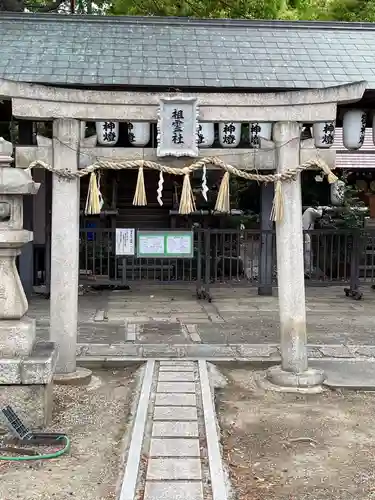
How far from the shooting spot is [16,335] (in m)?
5.44

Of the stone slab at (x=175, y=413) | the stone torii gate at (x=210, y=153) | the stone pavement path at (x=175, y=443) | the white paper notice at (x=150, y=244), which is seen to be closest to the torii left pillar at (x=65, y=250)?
the stone torii gate at (x=210, y=153)

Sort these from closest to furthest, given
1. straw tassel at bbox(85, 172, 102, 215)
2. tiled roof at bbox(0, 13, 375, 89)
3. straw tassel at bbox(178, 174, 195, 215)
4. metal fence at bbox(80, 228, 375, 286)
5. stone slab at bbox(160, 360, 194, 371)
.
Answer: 1. straw tassel at bbox(178, 174, 195, 215)
2. straw tassel at bbox(85, 172, 102, 215)
3. stone slab at bbox(160, 360, 194, 371)
4. tiled roof at bbox(0, 13, 375, 89)
5. metal fence at bbox(80, 228, 375, 286)

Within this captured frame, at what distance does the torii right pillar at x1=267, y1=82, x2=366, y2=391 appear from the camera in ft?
21.9

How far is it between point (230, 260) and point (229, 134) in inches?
191

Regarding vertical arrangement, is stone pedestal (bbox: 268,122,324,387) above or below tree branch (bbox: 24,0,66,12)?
below

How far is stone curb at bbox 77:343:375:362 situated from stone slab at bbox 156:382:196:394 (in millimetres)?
1133

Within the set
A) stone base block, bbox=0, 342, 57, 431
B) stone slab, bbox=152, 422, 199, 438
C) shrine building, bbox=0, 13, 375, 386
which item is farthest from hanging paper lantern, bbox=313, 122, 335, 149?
stone base block, bbox=0, 342, 57, 431

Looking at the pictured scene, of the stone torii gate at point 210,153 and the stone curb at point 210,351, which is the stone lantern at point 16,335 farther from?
the stone curb at point 210,351

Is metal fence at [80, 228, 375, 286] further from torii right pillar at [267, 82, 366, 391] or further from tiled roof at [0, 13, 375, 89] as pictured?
torii right pillar at [267, 82, 366, 391]

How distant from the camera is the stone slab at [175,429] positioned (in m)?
5.10

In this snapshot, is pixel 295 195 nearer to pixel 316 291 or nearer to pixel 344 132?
pixel 344 132

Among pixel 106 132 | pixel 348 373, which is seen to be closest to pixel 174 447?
pixel 348 373

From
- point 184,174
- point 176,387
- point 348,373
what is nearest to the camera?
point 176,387

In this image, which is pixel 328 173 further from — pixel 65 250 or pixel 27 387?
pixel 27 387
